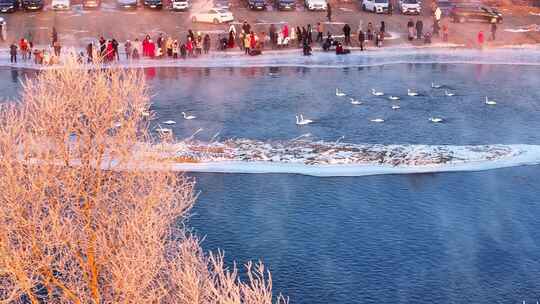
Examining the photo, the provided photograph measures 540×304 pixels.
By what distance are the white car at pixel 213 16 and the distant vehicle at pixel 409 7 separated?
41.8 feet

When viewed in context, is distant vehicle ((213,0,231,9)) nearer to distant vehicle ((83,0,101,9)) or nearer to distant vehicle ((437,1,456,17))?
distant vehicle ((83,0,101,9))

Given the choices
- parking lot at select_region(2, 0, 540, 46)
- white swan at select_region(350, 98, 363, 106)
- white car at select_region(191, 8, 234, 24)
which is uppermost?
white car at select_region(191, 8, 234, 24)

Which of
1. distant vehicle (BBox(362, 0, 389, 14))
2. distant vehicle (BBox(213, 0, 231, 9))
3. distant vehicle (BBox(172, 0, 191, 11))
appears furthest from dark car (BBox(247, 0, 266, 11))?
distant vehicle (BBox(362, 0, 389, 14))

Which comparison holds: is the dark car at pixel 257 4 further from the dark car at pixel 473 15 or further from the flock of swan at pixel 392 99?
the flock of swan at pixel 392 99

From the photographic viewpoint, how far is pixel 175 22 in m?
57.2

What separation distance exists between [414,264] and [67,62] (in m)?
10.4

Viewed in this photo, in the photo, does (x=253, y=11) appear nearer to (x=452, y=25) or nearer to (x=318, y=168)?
(x=452, y=25)

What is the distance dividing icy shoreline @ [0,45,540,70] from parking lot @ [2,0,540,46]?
2061 millimetres

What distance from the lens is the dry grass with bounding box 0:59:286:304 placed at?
1769 centimetres

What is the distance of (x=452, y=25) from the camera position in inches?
2349

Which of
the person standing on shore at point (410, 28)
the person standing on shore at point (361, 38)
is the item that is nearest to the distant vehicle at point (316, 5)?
the person standing on shore at point (410, 28)

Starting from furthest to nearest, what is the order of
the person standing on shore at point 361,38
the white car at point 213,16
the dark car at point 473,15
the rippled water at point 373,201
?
the dark car at point 473,15 < the white car at point 213,16 < the person standing on shore at point 361,38 < the rippled water at point 373,201

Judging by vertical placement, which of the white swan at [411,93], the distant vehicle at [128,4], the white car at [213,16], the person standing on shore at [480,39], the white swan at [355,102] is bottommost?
the white swan at [411,93]

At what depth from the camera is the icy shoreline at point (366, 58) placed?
4803cm
